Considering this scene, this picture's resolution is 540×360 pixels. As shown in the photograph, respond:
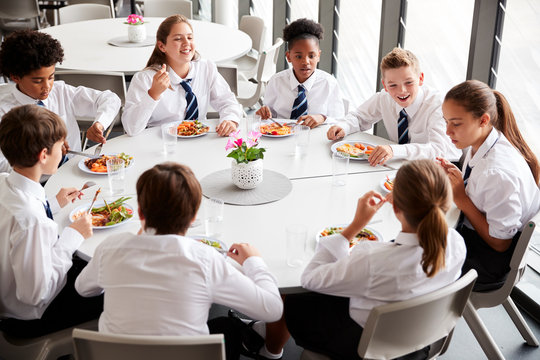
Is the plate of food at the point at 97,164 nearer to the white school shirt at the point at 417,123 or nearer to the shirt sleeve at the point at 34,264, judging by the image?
the shirt sleeve at the point at 34,264

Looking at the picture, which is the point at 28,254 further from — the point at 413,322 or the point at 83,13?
the point at 83,13

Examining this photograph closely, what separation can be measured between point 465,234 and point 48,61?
213 centimetres

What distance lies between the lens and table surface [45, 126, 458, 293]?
190 cm

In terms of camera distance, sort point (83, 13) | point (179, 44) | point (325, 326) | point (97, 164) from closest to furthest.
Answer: point (325, 326) < point (97, 164) < point (179, 44) < point (83, 13)

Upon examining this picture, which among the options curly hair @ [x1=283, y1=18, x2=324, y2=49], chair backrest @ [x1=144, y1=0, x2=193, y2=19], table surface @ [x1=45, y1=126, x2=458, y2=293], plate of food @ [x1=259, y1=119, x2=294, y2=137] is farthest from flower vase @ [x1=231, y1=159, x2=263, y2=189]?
chair backrest @ [x1=144, y1=0, x2=193, y2=19]

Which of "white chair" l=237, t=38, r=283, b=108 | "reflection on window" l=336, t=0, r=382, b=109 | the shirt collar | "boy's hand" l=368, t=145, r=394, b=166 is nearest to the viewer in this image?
the shirt collar

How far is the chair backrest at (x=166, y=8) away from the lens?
6094mm

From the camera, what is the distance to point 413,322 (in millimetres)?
1524

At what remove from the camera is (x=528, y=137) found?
12.1ft

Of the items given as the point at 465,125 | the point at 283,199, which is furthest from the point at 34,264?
the point at 465,125

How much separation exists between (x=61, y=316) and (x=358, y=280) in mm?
1026

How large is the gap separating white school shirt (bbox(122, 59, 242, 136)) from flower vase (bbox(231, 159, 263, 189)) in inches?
33.9

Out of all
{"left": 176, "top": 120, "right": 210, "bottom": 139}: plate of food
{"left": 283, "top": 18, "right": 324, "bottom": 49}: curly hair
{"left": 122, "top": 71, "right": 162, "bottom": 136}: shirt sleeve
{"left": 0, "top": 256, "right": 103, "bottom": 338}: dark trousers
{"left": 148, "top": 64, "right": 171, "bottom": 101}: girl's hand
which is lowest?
{"left": 0, "top": 256, "right": 103, "bottom": 338}: dark trousers

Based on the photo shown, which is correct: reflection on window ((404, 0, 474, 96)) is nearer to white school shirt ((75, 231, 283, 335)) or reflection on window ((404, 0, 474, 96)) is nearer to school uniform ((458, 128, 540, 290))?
school uniform ((458, 128, 540, 290))
